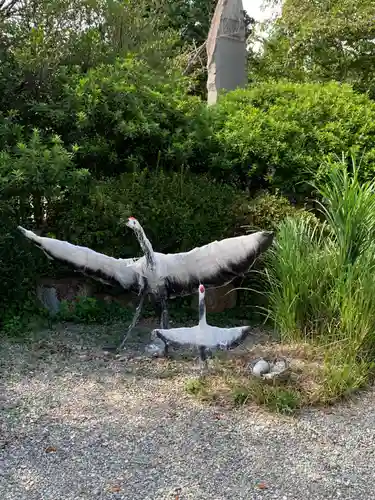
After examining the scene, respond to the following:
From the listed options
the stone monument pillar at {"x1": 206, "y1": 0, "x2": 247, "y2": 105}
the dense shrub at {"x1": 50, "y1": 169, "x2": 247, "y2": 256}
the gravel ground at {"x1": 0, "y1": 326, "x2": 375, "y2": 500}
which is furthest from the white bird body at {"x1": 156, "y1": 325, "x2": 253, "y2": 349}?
the stone monument pillar at {"x1": 206, "y1": 0, "x2": 247, "y2": 105}

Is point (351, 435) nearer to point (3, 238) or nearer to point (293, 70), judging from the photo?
point (3, 238)

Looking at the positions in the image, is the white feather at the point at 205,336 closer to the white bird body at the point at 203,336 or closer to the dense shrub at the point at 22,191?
the white bird body at the point at 203,336

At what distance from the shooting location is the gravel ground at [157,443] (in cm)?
237

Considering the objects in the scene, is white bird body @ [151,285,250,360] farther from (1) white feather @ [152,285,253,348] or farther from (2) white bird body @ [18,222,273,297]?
(2) white bird body @ [18,222,273,297]

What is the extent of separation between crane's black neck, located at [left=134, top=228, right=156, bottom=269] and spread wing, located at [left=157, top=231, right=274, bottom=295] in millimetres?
52

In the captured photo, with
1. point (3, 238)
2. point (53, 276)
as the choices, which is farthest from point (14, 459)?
point (53, 276)

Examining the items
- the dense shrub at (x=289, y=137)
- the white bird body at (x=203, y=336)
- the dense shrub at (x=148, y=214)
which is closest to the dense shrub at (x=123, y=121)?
the dense shrub at (x=289, y=137)

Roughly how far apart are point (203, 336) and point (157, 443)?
32.9 inches

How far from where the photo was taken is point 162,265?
3.84 metres

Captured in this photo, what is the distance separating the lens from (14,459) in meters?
2.55

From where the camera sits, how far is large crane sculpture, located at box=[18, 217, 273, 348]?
146 inches

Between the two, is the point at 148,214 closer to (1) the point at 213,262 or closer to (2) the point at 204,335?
(1) the point at 213,262

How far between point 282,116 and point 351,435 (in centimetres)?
349

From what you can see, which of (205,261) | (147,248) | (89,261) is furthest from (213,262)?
(89,261)
